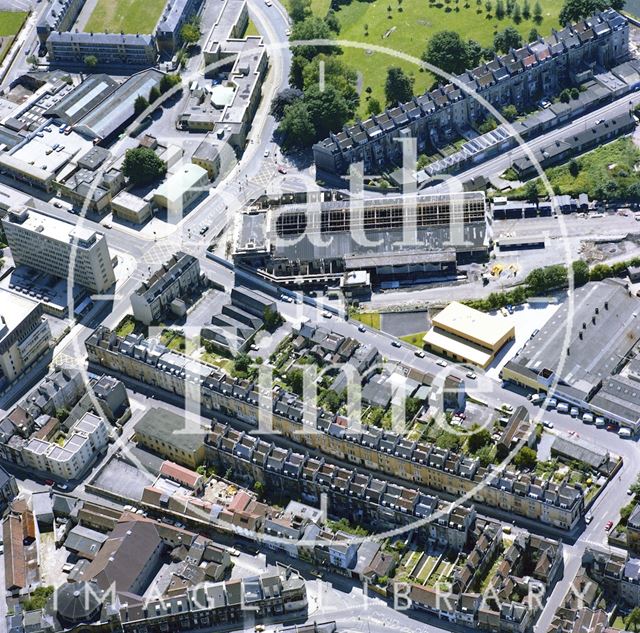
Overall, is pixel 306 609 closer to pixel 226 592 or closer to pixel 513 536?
pixel 226 592

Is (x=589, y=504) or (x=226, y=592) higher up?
(x=589, y=504)

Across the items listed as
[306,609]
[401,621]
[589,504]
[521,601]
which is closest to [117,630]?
[306,609]

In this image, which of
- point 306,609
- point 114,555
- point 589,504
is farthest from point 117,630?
point 589,504

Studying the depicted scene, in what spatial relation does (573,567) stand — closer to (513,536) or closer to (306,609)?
(513,536)

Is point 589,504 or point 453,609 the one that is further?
point 589,504

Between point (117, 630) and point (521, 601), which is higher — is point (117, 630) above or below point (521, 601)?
below

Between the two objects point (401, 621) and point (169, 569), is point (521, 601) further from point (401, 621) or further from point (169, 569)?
point (169, 569)

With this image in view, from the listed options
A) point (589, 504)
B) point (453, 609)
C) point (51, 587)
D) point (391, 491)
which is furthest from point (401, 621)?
point (51, 587)
